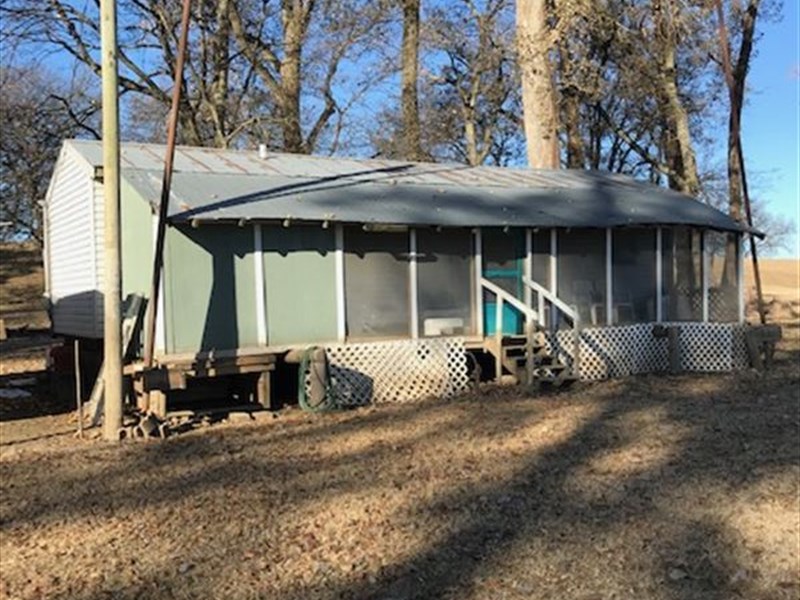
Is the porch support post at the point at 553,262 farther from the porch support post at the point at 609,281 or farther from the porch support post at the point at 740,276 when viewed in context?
the porch support post at the point at 740,276

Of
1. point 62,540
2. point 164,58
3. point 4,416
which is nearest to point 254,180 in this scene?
point 4,416

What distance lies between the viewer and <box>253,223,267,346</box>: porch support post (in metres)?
11.0

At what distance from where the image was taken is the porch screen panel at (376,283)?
38.7 ft

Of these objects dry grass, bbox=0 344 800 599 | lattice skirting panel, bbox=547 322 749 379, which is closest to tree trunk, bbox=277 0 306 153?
lattice skirting panel, bbox=547 322 749 379

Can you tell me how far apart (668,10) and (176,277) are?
13.4 m

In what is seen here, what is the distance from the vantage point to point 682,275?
14898mm

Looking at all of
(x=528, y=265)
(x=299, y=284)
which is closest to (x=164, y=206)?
(x=299, y=284)

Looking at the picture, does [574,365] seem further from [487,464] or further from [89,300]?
[89,300]

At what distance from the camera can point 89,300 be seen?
13102 millimetres

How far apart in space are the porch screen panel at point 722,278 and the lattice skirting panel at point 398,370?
557cm

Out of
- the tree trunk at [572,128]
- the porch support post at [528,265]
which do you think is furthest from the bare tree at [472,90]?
the porch support post at [528,265]

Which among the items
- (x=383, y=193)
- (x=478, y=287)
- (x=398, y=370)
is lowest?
(x=398, y=370)

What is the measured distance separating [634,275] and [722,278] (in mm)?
2459

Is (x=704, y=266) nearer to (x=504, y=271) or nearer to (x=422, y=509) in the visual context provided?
(x=504, y=271)
